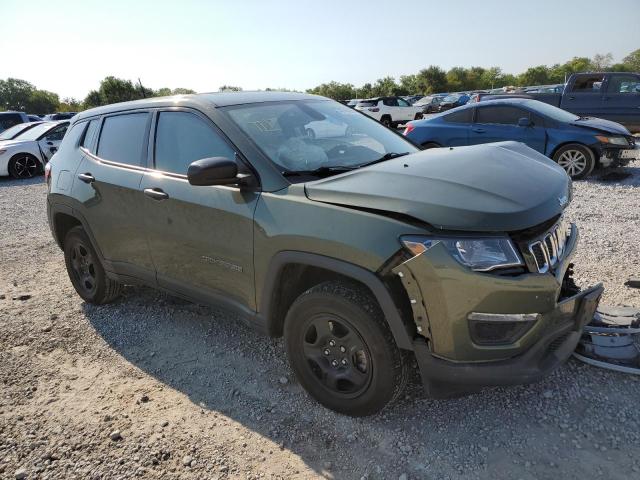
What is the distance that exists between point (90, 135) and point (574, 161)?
762cm

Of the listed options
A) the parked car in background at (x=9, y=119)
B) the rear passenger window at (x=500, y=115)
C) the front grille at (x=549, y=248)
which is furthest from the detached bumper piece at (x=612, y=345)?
the parked car in background at (x=9, y=119)

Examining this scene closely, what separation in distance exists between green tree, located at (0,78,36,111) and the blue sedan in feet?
269

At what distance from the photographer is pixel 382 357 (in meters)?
2.27

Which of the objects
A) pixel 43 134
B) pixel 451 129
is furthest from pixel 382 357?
pixel 43 134

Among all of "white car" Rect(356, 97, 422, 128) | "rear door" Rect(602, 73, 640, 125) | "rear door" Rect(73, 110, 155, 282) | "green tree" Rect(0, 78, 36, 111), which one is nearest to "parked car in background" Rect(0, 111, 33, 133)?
"white car" Rect(356, 97, 422, 128)

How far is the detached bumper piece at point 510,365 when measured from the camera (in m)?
2.07

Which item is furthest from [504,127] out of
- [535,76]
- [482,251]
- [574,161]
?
[535,76]

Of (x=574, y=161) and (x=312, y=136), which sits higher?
(x=312, y=136)

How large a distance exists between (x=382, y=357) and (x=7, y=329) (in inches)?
134

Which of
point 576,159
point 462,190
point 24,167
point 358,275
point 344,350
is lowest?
point 24,167

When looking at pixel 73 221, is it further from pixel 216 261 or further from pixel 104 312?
pixel 216 261

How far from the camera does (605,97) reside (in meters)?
11.7

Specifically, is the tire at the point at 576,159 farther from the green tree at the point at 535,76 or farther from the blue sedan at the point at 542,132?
the green tree at the point at 535,76

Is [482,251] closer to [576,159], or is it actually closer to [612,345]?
[612,345]
